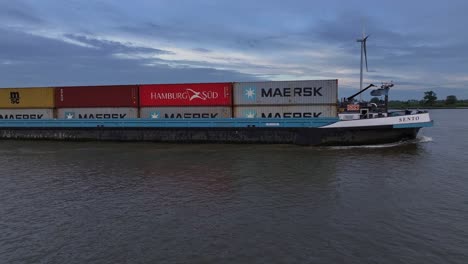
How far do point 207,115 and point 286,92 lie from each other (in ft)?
21.4

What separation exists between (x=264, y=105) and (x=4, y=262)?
20.7m

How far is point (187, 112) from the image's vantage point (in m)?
27.8

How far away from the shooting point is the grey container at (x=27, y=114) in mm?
30966

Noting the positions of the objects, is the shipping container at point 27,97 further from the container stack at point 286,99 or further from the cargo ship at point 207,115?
the container stack at point 286,99

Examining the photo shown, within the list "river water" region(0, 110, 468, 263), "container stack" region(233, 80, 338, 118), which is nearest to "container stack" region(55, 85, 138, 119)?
"container stack" region(233, 80, 338, 118)

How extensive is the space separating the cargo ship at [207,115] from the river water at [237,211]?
5.19 metres

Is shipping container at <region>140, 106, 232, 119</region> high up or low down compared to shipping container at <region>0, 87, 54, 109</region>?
down

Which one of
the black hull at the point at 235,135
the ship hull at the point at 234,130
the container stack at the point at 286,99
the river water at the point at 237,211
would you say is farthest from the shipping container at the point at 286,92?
the river water at the point at 237,211

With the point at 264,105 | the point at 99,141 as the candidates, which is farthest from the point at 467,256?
the point at 99,141

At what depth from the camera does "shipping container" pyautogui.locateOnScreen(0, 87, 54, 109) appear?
3069cm

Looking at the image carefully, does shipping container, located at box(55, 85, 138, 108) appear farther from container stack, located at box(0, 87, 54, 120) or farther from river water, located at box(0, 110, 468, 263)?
river water, located at box(0, 110, 468, 263)

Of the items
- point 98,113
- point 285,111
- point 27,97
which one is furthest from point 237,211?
point 27,97

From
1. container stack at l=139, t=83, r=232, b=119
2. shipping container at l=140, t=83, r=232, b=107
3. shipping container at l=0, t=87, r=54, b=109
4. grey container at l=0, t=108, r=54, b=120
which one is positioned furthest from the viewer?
grey container at l=0, t=108, r=54, b=120

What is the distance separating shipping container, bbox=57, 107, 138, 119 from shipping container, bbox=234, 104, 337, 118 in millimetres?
9373
